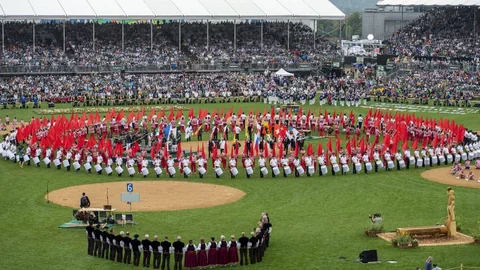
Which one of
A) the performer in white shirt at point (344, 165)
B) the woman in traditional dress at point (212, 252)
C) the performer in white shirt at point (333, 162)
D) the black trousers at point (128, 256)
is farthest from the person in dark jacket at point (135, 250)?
the performer in white shirt at point (344, 165)

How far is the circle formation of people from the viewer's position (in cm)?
5066

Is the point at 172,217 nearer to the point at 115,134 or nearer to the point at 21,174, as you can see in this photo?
the point at 21,174

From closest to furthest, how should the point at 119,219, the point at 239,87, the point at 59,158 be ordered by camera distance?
the point at 119,219, the point at 59,158, the point at 239,87

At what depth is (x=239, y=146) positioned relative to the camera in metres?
57.7

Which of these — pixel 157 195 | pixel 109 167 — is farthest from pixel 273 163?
pixel 109 167

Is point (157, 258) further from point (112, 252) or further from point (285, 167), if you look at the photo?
point (285, 167)

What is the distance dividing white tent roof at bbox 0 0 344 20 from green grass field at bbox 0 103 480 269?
43549 mm

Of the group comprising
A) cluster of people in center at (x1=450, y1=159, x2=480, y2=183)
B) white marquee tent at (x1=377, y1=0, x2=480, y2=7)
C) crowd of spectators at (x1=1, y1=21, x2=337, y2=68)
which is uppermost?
white marquee tent at (x1=377, y1=0, x2=480, y2=7)

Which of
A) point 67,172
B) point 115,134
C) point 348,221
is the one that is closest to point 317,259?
point 348,221

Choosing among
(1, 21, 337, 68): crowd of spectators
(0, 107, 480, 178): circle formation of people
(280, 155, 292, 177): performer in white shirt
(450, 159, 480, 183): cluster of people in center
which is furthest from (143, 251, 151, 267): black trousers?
(1, 21, 337, 68): crowd of spectators

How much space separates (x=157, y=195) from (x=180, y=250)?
12958 mm

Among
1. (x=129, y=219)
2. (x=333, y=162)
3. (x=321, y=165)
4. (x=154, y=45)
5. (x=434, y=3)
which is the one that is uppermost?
(x=434, y=3)

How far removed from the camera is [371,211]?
41.1 meters

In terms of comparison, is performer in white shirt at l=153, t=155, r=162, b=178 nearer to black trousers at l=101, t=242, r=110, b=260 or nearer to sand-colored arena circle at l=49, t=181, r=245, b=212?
sand-colored arena circle at l=49, t=181, r=245, b=212
